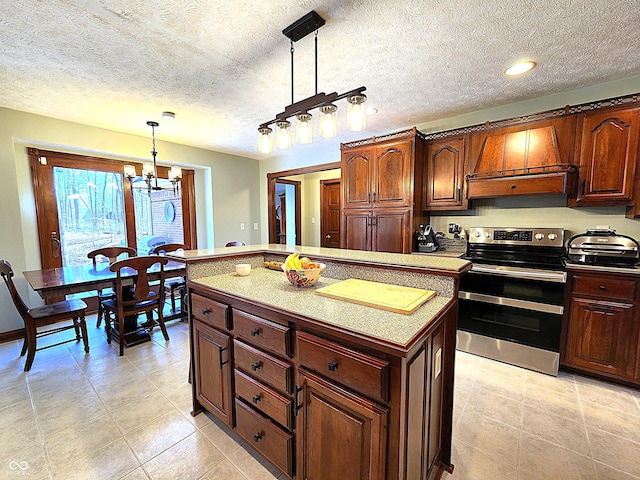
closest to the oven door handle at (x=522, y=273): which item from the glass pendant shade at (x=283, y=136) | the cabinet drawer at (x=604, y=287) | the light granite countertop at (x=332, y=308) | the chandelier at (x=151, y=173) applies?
the cabinet drawer at (x=604, y=287)

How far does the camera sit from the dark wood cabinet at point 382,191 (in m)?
3.07

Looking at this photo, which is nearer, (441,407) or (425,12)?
(441,407)

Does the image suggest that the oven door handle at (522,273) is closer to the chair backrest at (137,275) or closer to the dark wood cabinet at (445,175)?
the dark wood cabinet at (445,175)

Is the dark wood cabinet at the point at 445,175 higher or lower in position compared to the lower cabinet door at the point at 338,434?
higher

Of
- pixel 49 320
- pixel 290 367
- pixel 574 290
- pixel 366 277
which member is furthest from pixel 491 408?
pixel 49 320

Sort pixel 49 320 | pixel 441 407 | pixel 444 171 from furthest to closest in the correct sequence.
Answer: pixel 444 171 < pixel 49 320 < pixel 441 407

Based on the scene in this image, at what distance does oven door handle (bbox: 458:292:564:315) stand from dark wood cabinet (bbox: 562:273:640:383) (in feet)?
0.43

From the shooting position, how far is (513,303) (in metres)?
2.44

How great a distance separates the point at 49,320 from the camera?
2.48 meters

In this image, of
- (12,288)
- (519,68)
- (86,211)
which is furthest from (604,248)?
(86,211)

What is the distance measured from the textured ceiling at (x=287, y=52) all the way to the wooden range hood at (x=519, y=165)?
0.39 meters

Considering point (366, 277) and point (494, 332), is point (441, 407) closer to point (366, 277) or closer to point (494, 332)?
point (366, 277)

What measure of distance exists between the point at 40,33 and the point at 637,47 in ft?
12.8

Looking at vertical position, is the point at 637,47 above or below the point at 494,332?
above
